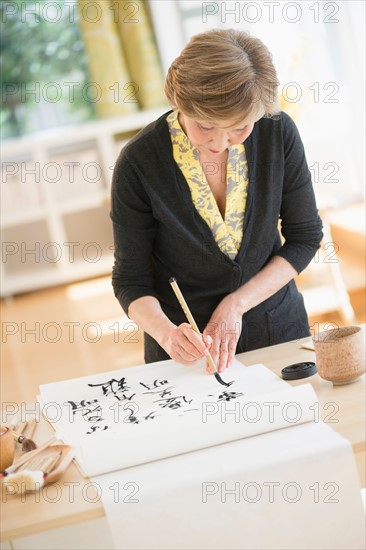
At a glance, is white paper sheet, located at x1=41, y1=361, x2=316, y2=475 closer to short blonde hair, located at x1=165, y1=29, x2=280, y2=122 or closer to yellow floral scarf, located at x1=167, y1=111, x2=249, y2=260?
yellow floral scarf, located at x1=167, y1=111, x2=249, y2=260

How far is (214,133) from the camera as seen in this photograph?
174 cm

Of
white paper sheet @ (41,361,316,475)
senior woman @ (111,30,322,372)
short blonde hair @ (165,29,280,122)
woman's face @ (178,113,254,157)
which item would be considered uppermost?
short blonde hair @ (165,29,280,122)

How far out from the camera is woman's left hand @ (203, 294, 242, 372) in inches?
70.9

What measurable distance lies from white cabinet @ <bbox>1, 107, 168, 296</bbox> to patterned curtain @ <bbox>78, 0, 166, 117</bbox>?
0.24 m

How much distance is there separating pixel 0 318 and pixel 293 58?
283cm

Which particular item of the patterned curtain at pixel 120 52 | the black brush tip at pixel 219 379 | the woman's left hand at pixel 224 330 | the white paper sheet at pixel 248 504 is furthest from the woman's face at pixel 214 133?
the patterned curtain at pixel 120 52

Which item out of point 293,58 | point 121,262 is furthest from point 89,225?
point 121,262

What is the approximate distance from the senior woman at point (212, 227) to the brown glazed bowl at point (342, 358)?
275 millimetres

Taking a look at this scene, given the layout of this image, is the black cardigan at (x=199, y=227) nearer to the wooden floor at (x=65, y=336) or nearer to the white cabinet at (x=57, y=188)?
the wooden floor at (x=65, y=336)

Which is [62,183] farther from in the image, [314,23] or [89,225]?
[314,23]

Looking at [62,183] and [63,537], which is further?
[62,183]

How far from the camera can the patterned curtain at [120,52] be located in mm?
6898

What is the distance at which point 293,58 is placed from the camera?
5.20 m

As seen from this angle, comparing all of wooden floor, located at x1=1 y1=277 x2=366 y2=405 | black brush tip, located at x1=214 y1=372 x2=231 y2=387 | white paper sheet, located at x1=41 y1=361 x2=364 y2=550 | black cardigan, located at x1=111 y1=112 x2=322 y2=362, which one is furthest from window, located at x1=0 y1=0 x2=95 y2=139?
white paper sheet, located at x1=41 y1=361 x2=364 y2=550
